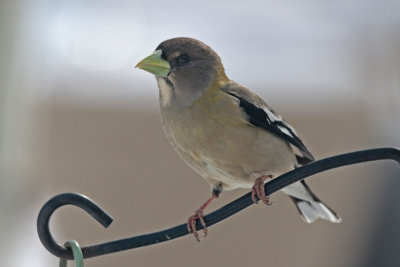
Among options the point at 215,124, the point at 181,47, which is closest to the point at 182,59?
the point at 181,47

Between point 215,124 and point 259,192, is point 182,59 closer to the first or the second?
point 215,124

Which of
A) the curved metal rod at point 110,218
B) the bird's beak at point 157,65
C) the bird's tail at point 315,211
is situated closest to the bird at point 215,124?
the bird's beak at point 157,65

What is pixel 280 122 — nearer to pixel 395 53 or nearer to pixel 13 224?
pixel 13 224

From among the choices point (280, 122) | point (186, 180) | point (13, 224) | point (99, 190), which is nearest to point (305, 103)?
point (186, 180)

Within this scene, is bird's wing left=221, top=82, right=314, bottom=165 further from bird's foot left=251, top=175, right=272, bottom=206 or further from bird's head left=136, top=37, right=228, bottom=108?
bird's foot left=251, top=175, right=272, bottom=206

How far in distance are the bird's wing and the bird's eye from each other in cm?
18

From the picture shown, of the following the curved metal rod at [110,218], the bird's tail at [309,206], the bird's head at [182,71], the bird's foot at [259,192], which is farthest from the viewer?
the bird's tail at [309,206]

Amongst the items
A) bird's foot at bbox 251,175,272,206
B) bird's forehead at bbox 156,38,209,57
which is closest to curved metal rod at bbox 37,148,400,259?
bird's foot at bbox 251,175,272,206

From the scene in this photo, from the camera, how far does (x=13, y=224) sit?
5.05 m

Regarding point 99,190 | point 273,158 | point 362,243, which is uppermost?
point 273,158

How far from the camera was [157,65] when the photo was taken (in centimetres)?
284

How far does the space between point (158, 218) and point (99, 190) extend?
2.45 ft

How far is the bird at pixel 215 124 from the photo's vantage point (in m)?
2.75

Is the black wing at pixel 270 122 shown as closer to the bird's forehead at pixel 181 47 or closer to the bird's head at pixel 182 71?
the bird's head at pixel 182 71
